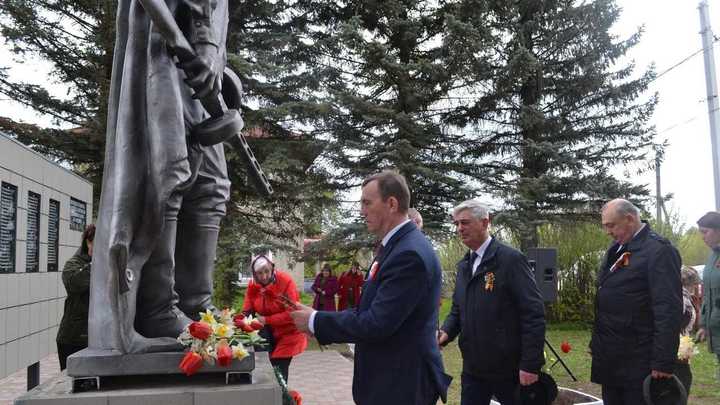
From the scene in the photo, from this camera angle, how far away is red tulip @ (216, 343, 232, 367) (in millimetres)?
2878

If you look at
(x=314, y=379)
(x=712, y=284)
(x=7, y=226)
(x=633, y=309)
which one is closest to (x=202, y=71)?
(x=633, y=309)

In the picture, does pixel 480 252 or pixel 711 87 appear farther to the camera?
pixel 711 87

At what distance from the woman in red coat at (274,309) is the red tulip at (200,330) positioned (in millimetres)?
3648

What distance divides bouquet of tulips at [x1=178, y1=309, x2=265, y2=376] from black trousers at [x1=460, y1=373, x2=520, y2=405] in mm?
1934

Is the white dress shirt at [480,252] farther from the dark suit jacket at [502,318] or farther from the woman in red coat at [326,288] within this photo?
the woman in red coat at [326,288]

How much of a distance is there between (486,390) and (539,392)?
38cm

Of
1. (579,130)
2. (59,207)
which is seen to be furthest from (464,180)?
(59,207)

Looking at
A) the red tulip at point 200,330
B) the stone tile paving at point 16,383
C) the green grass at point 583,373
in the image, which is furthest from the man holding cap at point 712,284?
the stone tile paving at point 16,383

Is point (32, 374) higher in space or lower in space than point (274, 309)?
lower

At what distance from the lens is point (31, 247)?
771cm

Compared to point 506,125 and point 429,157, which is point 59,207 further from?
point 506,125

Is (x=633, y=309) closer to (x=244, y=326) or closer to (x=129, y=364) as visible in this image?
(x=244, y=326)

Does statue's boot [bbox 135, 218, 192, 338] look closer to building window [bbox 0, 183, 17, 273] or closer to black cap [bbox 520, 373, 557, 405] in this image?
black cap [bbox 520, 373, 557, 405]

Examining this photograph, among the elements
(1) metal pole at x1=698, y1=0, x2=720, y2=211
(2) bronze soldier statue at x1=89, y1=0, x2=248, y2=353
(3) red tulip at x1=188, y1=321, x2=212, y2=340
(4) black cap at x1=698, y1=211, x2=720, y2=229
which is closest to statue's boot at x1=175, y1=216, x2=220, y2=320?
(2) bronze soldier statue at x1=89, y1=0, x2=248, y2=353
